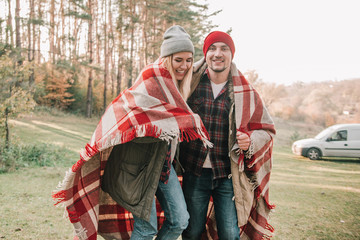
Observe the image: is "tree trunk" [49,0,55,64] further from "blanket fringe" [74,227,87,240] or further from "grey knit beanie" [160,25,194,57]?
"blanket fringe" [74,227,87,240]

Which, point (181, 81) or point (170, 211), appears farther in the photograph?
point (181, 81)

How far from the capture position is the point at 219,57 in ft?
9.02

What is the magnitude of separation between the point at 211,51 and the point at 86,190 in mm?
1845

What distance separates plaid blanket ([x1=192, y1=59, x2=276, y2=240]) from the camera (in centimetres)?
264

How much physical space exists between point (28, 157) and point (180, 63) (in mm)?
6837

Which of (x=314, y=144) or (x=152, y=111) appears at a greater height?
(x=152, y=111)

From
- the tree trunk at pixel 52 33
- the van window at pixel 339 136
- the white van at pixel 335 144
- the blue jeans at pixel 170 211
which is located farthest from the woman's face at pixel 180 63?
the tree trunk at pixel 52 33

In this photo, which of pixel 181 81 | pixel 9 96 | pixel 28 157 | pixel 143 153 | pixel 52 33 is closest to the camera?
pixel 143 153

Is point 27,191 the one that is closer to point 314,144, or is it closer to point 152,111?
point 152,111

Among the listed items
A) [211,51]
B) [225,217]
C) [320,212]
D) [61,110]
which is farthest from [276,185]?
[61,110]

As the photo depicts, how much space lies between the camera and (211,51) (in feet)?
9.25

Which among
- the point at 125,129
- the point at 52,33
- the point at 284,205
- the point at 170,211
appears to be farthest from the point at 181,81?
the point at 52,33

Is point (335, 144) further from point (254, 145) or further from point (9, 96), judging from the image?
point (9, 96)

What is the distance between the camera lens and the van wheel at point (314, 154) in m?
12.2
